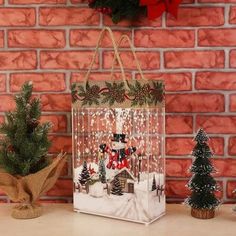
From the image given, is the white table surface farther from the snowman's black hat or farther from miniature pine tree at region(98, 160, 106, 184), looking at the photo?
→ the snowman's black hat

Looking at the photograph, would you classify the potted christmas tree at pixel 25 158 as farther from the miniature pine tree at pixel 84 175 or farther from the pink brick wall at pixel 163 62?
the pink brick wall at pixel 163 62

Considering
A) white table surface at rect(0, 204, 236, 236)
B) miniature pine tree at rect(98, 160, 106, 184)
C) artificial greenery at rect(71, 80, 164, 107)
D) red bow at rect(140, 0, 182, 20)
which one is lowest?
white table surface at rect(0, 204, 236, 236)

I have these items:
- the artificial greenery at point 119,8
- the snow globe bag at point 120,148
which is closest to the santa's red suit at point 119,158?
the snow globe bag at point 120,148

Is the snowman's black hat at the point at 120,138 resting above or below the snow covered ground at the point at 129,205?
above

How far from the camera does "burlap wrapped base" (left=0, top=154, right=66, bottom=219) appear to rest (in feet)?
4.84

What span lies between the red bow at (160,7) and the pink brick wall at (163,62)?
9 centimetres

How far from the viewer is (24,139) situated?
149cm

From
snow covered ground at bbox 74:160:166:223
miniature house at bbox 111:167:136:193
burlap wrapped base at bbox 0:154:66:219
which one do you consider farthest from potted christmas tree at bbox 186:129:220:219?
burlap wrapped base at bbox 0:154:66:219

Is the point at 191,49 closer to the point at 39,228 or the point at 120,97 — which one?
the point at 120,97

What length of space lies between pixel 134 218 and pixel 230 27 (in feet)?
2.66

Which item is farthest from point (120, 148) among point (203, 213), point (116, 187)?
point (203, 213)

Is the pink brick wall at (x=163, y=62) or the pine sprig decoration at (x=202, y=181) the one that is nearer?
the pine sprig decoration at (x=202, y=181)

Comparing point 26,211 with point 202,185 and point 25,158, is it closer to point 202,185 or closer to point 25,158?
point 25,158

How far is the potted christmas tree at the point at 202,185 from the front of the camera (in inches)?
58.4
